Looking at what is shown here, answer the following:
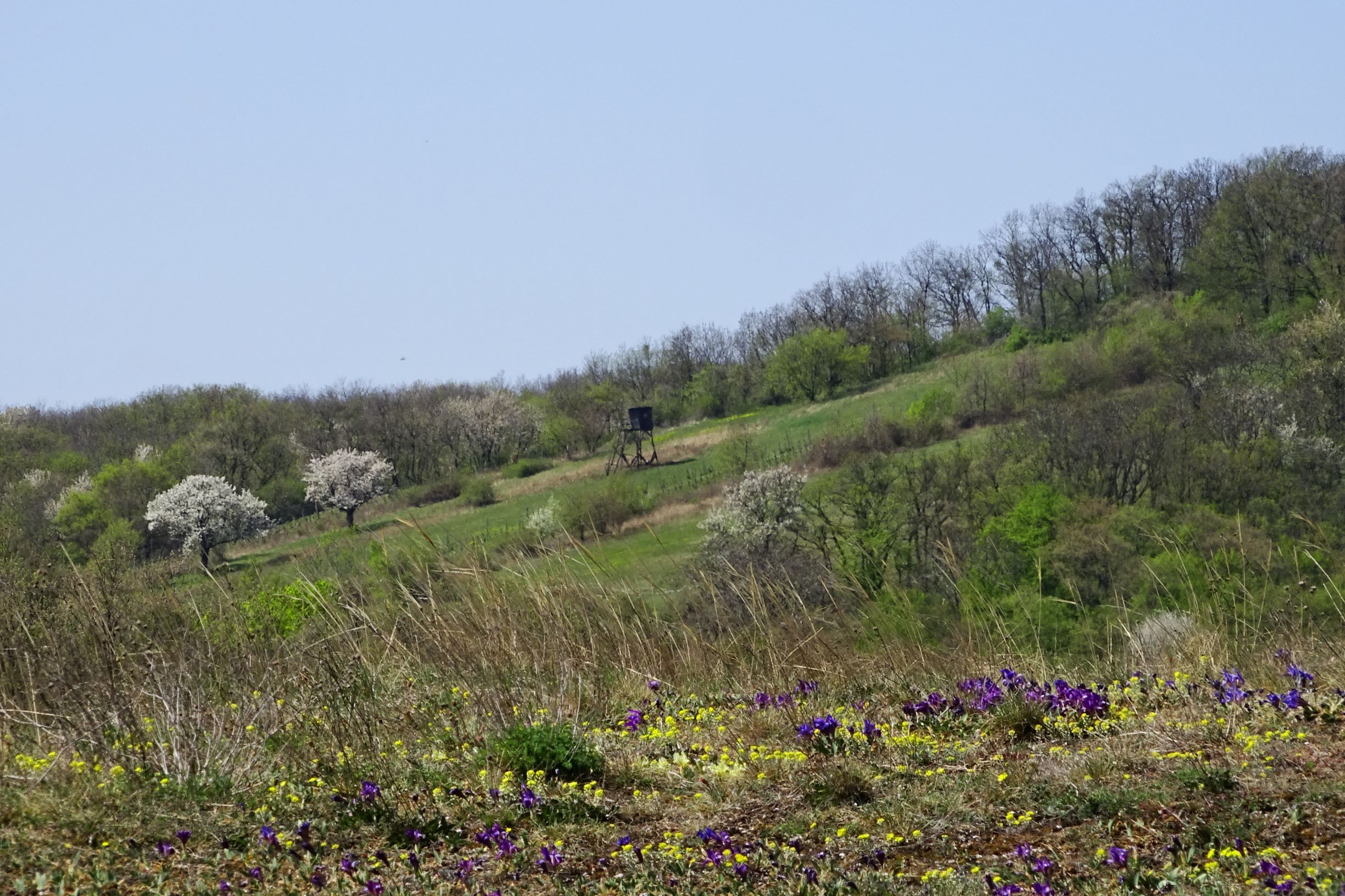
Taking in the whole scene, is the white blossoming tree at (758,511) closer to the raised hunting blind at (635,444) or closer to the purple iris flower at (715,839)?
the raised hunting blind at (635,444)

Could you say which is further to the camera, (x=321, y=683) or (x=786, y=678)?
(x=786, y=678)

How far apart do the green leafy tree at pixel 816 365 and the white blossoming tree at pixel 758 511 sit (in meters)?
34.0

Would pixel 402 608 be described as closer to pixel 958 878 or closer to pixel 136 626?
pixel 136 626

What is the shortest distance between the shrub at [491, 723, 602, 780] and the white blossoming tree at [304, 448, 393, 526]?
56.0m

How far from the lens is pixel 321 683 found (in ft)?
14.9

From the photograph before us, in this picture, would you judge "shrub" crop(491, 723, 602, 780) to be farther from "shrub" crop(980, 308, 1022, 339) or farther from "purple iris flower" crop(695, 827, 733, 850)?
"shrub" crop(980, 308, 1022, 339)

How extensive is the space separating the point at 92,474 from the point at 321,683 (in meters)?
61.9

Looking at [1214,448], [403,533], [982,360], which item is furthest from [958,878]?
[982,360]

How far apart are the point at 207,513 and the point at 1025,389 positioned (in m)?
41.2

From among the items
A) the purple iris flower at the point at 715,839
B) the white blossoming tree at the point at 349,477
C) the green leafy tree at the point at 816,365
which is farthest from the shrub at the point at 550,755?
the green leafy tree at the point at 816,365

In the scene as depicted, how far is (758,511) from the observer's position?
134ft

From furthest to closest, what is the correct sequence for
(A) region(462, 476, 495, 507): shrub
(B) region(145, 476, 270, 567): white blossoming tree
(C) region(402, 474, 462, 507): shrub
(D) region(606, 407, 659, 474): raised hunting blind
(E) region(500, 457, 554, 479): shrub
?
(E) region(500, 457, 554, 479): shrub → (D) region(606, 407, 659, 474): raised hunting blind → (C) region(402, 474, 462, 507): shrub → (A) region(462, 476, 495, 507): shrub → (B) region(145, 476, 270, 567): white blossoming tree

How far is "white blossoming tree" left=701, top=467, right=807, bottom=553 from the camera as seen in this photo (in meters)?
37.4

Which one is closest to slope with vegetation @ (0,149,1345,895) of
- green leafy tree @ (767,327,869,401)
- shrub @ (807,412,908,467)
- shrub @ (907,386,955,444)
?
shrub @ (807,412,908,467)
